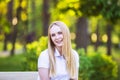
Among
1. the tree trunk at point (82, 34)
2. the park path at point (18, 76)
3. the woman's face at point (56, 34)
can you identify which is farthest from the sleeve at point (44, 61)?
the tree trunk at point (82, 34)

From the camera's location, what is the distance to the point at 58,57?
3379 mm

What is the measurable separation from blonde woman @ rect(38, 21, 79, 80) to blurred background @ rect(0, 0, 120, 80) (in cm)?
373

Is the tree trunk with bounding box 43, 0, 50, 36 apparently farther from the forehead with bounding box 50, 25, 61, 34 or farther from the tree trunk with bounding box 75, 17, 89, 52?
the forehead with bounding box 50, 25, 61, 34

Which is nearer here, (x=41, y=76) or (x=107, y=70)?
(x=41, y=76)

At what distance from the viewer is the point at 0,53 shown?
9.96 metres

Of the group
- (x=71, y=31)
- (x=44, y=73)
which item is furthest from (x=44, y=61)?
(x=71, y=31)

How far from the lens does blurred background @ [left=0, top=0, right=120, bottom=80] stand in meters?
7.80

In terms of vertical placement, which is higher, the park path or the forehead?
the forehead

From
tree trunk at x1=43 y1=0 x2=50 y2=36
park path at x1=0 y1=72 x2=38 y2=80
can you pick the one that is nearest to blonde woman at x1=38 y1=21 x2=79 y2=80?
park path at x1=0 y1=72 x2=38 y2=80

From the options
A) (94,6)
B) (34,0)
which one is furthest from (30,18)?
(94,6)

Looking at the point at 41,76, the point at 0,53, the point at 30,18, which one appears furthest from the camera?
the point at 30,18

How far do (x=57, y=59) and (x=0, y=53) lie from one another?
674cm

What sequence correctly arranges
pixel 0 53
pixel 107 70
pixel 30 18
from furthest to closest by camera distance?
pixel 30 18, pixel 0 53, pixel 107 70

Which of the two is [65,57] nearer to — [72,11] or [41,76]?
[41,76]
